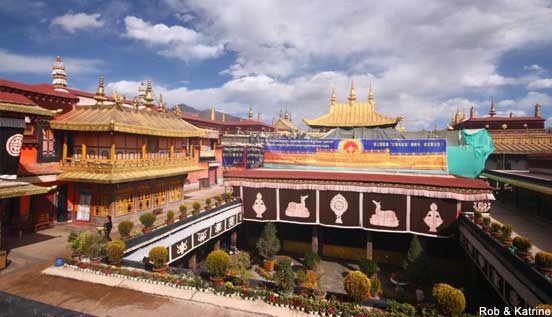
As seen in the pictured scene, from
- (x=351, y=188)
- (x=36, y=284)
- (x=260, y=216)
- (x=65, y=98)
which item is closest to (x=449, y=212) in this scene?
(x=351, y=188)

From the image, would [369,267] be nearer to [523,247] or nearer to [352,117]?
[523,247]

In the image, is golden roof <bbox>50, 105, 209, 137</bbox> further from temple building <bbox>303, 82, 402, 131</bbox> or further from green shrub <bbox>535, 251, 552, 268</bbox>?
green shrub <bbox>535, 251, 552, 268</bbox>

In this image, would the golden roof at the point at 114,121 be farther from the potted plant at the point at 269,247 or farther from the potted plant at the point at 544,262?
the potted plant at the point at 544,262

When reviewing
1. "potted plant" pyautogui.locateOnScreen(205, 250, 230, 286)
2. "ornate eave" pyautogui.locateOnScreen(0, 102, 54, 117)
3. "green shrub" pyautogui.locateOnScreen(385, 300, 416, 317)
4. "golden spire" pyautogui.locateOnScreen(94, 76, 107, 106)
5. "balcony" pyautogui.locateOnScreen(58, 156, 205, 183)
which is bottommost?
"green shrub" pyautogui.locateOnScreen(385, 300, 416, 317)

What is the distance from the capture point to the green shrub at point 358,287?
930cm

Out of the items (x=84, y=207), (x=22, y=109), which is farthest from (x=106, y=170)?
(x=22, y=109)

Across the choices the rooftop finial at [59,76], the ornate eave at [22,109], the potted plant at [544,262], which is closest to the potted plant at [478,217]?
the potted plant at [544,262]

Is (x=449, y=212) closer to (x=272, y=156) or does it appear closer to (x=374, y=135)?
(x=374, y=135)

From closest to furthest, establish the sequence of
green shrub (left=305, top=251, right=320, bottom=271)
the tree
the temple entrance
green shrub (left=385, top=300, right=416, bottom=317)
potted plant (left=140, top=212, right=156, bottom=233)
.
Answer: green shrub (left=385, top=300, right=416, bottom=317), potted plant (left=140, top=212, right=156, bottom=233), the tree, green shrub (left=305, top=251, right=320, bottom=271), the temple entrance

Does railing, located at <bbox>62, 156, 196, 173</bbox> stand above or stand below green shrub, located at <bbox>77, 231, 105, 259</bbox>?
above

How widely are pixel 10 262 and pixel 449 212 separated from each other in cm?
2413

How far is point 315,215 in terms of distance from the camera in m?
21.0

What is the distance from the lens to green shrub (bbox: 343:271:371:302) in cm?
930

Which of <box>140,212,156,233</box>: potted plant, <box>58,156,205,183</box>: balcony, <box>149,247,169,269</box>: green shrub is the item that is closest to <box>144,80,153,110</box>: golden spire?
<box>58,156,205,183</box>: balcony
